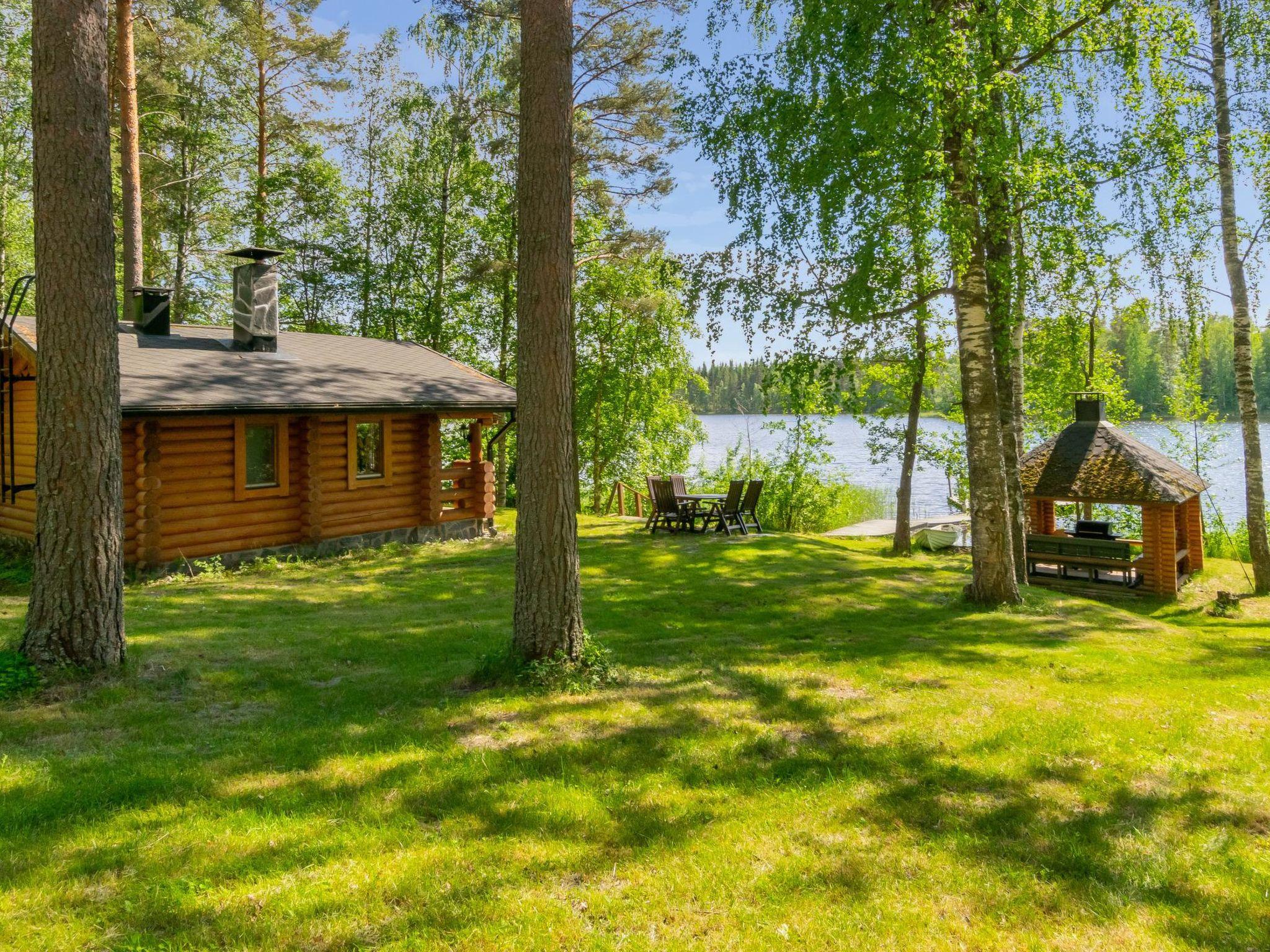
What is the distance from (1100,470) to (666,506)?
7.72 metres

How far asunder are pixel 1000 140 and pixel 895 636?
5085mm

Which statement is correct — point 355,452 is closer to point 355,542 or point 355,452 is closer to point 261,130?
point 355,542

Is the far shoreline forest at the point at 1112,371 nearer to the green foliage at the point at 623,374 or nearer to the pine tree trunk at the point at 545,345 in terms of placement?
the green foliage at the point at 623,374

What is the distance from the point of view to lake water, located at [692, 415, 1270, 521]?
2538 cm

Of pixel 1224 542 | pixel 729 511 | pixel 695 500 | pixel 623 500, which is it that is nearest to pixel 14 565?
pixel 695 500

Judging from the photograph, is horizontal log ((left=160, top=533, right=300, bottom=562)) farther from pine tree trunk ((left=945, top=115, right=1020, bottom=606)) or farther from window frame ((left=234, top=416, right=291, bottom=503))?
pine tree trunk ((left=945, top=115, right=1020, bottom=606))

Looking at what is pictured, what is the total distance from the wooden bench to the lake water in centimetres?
480

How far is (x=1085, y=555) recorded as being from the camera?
1398cm

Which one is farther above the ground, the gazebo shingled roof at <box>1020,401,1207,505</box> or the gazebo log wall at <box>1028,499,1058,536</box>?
the gazebo shingled roof at <box>1020,401,1207,505</box>

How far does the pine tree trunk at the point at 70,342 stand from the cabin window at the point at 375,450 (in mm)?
8015

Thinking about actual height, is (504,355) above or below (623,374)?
above

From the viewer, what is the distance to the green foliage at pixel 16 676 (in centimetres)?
514

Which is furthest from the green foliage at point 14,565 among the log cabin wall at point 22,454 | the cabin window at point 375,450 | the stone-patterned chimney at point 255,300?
the cabin window at point 375,450

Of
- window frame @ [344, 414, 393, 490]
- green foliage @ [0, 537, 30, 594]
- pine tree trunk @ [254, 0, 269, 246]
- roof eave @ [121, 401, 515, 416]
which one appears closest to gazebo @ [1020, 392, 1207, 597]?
roof eave @ [121, 401, 515, 416]
